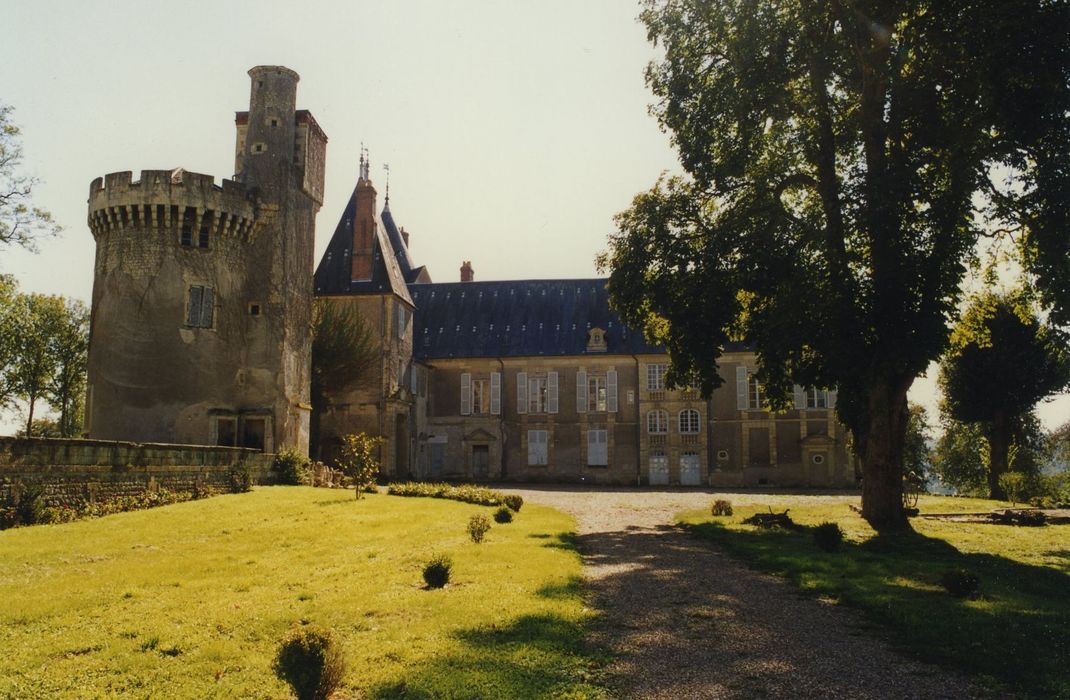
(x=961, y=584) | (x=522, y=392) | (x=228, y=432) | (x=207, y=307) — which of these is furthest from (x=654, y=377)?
(x=961, y=584)

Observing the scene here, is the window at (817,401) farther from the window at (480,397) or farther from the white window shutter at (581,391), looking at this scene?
the window at (480,397)

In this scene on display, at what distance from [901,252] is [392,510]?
12504 millimetres

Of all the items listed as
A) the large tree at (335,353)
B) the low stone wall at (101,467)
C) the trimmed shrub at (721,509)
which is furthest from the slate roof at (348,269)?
the trimmed shrub at (721,509)

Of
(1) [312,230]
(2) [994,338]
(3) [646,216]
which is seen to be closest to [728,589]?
(3) [646,216]

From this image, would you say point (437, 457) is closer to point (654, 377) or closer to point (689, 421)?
point (654, 377)

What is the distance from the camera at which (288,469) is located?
86.0 ft

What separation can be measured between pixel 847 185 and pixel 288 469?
18500 millimetres

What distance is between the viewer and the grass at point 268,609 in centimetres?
666

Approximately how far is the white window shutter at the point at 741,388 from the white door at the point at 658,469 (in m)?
4.56

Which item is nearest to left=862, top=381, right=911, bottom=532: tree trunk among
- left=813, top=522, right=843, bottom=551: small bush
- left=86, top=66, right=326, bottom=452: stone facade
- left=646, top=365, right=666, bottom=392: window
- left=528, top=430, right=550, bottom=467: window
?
left=813, top=522, right=843, bottom=551: small bush

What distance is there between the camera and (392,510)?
19.6 meters

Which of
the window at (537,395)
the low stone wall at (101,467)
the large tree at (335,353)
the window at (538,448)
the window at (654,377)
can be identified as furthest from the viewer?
the window at (537,395)

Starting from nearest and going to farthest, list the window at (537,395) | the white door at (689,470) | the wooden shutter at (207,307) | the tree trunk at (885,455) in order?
the tree trunk at (885,455) → the wooden shutter at (207,307) → the white door at (689,470) → the window at (537,395)

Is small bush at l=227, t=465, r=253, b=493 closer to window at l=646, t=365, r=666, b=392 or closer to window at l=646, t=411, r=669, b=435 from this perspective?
window at l=646, t=411, r=669, b=435
